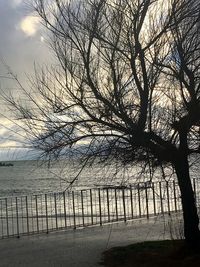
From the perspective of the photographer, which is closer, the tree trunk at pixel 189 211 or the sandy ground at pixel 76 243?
the tree trunk at pixel 189 211

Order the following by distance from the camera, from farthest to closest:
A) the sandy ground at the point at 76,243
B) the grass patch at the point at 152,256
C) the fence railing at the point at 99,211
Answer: the fence railing at the point at 99,211
the sandy ground at the point at 76,243
the grass patch at the point at 152,256

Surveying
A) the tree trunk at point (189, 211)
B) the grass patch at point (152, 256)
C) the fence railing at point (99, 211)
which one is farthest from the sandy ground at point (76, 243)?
the tree trunk at point (189, 211)

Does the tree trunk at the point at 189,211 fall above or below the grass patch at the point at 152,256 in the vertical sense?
above

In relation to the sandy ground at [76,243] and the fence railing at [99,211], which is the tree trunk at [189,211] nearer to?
the fence railing at [99,211]

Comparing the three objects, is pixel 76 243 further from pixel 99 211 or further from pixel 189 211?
pixel 99 211

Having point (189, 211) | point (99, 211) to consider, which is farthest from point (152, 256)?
point (99, 211)

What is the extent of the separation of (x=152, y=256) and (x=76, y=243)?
314 centimetres

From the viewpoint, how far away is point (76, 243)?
12523mm

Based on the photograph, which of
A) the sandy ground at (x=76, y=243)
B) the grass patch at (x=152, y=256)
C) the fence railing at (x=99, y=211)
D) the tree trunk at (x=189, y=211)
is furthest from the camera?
the fence railing at (x=99, y=211)

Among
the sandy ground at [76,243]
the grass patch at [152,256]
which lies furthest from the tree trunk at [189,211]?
the sandy ground at [76,243]

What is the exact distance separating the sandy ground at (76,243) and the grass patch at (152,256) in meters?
0.33

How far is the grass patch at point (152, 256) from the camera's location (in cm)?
914

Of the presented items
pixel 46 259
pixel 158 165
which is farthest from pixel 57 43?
pixel 46 259

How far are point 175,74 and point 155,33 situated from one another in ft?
2.39
